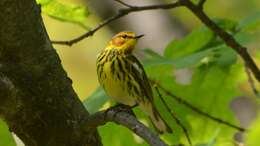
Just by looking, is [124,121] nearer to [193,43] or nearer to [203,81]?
[193,43]

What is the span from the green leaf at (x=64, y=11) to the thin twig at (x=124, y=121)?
452 millimetres

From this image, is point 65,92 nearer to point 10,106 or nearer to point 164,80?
point 10,106

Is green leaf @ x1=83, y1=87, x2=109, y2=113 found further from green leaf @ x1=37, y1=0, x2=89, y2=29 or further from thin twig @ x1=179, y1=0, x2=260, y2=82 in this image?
thin twig @ x1=179, y1=0, x2=260, y2=82

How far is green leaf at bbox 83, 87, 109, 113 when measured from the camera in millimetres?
2090

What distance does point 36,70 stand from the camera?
183cm

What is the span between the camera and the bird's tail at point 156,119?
2334mm

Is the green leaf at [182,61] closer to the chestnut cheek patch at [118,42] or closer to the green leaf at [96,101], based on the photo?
the green leaf at [96,101]

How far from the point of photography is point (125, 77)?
9.51ft

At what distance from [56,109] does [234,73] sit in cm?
86

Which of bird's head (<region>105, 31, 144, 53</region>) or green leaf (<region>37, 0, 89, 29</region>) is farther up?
green leaf (<region>37, 0, 89, 29</region>)

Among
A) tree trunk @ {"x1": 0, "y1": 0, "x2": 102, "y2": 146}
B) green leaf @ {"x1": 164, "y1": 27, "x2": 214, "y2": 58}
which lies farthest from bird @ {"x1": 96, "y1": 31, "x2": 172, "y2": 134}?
tree trunk @ {"x1": 0, "y1": 0, "x2": 102, "y2": 146}

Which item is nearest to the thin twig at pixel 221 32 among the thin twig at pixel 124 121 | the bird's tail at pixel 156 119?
the bird's tail at pixel 156 119

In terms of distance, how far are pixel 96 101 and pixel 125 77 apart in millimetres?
751

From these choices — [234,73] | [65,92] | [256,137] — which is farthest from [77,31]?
[256,137]
